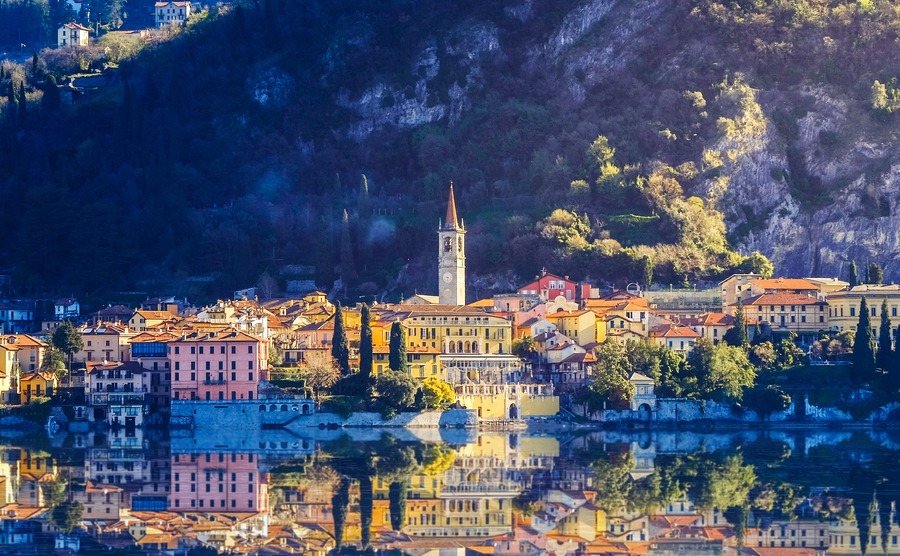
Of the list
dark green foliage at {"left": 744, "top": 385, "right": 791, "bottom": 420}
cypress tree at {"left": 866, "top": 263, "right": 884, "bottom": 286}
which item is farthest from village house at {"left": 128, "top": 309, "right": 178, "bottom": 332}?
cypress tree at {"left": 866, "top": 263, "right": 884, "bottom": 286}

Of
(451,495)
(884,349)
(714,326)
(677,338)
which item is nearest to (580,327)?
(677,338)

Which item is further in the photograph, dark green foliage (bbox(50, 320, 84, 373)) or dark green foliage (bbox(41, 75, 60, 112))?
dark green foliage (bbox(41, 75, 60, 112))

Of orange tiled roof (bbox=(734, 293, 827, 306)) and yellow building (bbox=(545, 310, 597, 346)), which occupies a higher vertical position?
orange tiled roof (bbox=(734, 293, 827, 306))

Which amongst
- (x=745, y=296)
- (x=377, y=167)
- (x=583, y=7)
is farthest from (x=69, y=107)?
(x=745, y=296)

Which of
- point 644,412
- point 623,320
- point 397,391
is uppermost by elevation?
point 623,320

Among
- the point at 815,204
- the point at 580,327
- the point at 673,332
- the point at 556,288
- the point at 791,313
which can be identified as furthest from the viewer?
the point at 815,204

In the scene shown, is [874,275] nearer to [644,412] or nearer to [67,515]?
[644,412]

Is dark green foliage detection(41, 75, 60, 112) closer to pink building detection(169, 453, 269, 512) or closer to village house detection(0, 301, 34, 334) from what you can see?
village house detection(0, 301, 34, 334)
